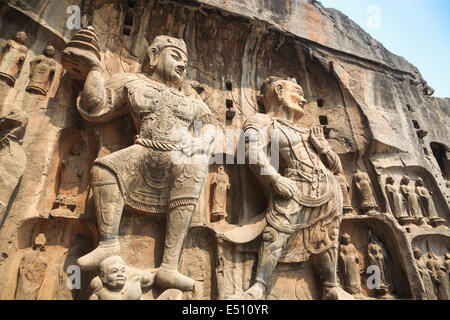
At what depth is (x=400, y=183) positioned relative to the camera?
18.1 ft

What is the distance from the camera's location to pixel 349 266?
4570mm

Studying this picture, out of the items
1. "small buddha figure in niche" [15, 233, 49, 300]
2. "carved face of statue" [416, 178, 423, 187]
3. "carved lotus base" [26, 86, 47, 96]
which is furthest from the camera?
"carved face of statue" [416, 178, 423, 187]

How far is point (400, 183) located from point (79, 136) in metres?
4.96

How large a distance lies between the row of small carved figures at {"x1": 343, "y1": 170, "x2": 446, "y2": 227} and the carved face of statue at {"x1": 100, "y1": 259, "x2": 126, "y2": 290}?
3.38 metres

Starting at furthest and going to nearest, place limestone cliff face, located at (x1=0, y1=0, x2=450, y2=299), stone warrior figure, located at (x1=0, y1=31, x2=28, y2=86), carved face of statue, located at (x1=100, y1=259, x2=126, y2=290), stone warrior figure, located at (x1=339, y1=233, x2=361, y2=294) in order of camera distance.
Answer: stone warrior figure, located at (x1=339, y1=233, x2=361, y2=294) → stone warrior figure, located at (x1=0, y1=31, x2=28, y2=86) → limestone cliff face, located at (x1=0, y1=0, x2=450, y2=299) → carved face of statue, located at (x1=100, y1=259, x2=126, y2=290)

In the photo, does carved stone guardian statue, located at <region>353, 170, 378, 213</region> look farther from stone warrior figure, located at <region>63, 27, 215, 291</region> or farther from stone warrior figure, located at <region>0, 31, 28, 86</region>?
stone warrior figure, located at <region>0, 31, 28, 86</region>

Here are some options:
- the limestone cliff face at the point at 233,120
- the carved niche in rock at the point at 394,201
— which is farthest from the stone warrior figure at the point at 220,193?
the carved niche in rock at the point at 394,201

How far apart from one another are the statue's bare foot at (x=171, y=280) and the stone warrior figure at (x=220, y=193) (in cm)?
100

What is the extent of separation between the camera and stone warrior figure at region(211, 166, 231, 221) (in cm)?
429

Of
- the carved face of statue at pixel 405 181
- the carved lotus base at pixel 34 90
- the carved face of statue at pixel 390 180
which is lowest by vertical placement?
the carved face of statue at pixel 390 180

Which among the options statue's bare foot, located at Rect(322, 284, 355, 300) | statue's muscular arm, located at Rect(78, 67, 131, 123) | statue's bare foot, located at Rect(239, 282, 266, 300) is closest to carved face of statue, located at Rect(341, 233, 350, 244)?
statue's bare foot, located at Rect(322, 284, 355, 300)

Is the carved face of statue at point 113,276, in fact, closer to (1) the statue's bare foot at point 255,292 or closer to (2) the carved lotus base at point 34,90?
(1) the statue's bare foot at point 255,292

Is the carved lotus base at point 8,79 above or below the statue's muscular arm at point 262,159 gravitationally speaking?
above

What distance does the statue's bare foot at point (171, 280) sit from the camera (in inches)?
134
